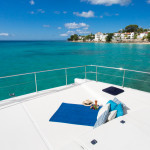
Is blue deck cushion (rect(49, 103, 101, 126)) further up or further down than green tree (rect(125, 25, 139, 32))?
further down

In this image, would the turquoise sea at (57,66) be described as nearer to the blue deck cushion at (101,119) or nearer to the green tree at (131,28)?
the blue deck cushion at (101,119)

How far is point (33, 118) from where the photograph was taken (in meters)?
2.35

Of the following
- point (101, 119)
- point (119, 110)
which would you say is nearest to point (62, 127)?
point (101, 119)

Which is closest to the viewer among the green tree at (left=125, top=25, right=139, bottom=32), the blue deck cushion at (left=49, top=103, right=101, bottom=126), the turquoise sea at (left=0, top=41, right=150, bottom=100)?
the blue deck cushion at (left=49, top=103, right=101, bottom=126)

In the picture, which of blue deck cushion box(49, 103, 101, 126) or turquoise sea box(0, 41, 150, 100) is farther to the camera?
turquoise sea box(0, 41, 150, 100)

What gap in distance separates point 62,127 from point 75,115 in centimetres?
44

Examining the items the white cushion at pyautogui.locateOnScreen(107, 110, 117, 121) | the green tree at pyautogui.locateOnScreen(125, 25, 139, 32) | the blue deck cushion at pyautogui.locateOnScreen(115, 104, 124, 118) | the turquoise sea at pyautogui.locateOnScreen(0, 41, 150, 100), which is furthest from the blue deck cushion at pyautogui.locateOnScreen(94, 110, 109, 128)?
the green tree at pyautogui.locateOnScreen(125, 25, 139, 32)

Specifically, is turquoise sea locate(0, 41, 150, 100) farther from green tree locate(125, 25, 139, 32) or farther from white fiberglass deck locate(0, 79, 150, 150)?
green tree locate(125, 25, 139, 32)

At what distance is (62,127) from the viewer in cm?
209

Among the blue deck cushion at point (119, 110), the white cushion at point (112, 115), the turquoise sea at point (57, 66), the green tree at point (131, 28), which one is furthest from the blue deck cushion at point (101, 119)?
the green tree at point (131, 28)

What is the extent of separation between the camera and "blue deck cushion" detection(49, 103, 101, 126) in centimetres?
225

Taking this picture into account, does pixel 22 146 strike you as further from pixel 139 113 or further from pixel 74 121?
pixel 139 113

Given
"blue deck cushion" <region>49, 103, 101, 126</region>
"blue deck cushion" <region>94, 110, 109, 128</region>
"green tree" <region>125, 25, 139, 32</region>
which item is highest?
"green tree" <region>125, 25, 139, 32</region>

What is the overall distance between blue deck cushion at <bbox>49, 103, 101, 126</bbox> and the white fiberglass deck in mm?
112
